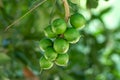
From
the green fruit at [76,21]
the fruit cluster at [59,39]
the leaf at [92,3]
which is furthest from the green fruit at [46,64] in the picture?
the leaf at [92,3]

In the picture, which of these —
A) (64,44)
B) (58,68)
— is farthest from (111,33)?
(64,44)

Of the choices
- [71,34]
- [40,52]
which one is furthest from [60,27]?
[40,52]

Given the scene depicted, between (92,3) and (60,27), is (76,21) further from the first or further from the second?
(92,3)

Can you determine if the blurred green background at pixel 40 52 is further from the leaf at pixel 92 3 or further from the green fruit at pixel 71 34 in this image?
the green fruit at pixel 71 34

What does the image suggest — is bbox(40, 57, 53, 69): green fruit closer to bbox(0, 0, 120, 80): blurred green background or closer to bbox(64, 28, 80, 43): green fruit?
bbox(64, 28, 80, 43): green fruit

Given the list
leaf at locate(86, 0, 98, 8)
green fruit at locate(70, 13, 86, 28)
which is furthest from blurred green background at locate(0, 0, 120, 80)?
green fruit at locate(70, 13, 86, 28)

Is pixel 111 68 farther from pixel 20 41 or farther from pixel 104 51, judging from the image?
pixel 20 41

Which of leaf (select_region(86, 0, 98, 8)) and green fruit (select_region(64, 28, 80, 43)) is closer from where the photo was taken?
green fruit (select_region(64, 28, 80, 43))
